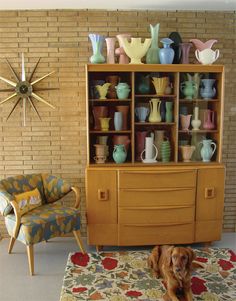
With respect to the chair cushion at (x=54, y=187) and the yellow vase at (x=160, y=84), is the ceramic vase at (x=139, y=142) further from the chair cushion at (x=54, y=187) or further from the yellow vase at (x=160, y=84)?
the chair cushion at (x=54, y=187)

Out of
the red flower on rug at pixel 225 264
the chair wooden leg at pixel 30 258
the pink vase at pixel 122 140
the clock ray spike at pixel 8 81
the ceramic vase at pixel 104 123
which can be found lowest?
the red flower on rug at pixel 225 264

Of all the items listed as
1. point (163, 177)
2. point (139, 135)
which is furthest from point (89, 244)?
point (139, 135)

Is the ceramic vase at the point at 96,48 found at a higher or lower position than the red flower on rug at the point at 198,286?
higher

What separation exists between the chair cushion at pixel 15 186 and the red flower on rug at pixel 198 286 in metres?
1.69

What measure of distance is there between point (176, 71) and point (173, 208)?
1.38 m

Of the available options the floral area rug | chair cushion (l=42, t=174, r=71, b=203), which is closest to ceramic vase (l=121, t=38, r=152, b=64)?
chair cushion (l=42, t=174, r=71, b=203)

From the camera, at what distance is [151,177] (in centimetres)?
314

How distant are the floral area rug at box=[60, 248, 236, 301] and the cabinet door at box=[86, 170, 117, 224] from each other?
360 millimetres

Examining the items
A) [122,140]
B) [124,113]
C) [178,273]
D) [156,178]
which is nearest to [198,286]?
[178,273]

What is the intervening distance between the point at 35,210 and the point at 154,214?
1174mm

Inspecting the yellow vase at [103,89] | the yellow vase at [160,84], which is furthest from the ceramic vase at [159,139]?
the yellow vase at [103,89]

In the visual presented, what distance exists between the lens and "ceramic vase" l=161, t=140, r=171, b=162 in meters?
3.35

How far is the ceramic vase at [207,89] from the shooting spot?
10.9 ft

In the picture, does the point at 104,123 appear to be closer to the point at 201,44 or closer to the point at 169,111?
the point at 169,111
